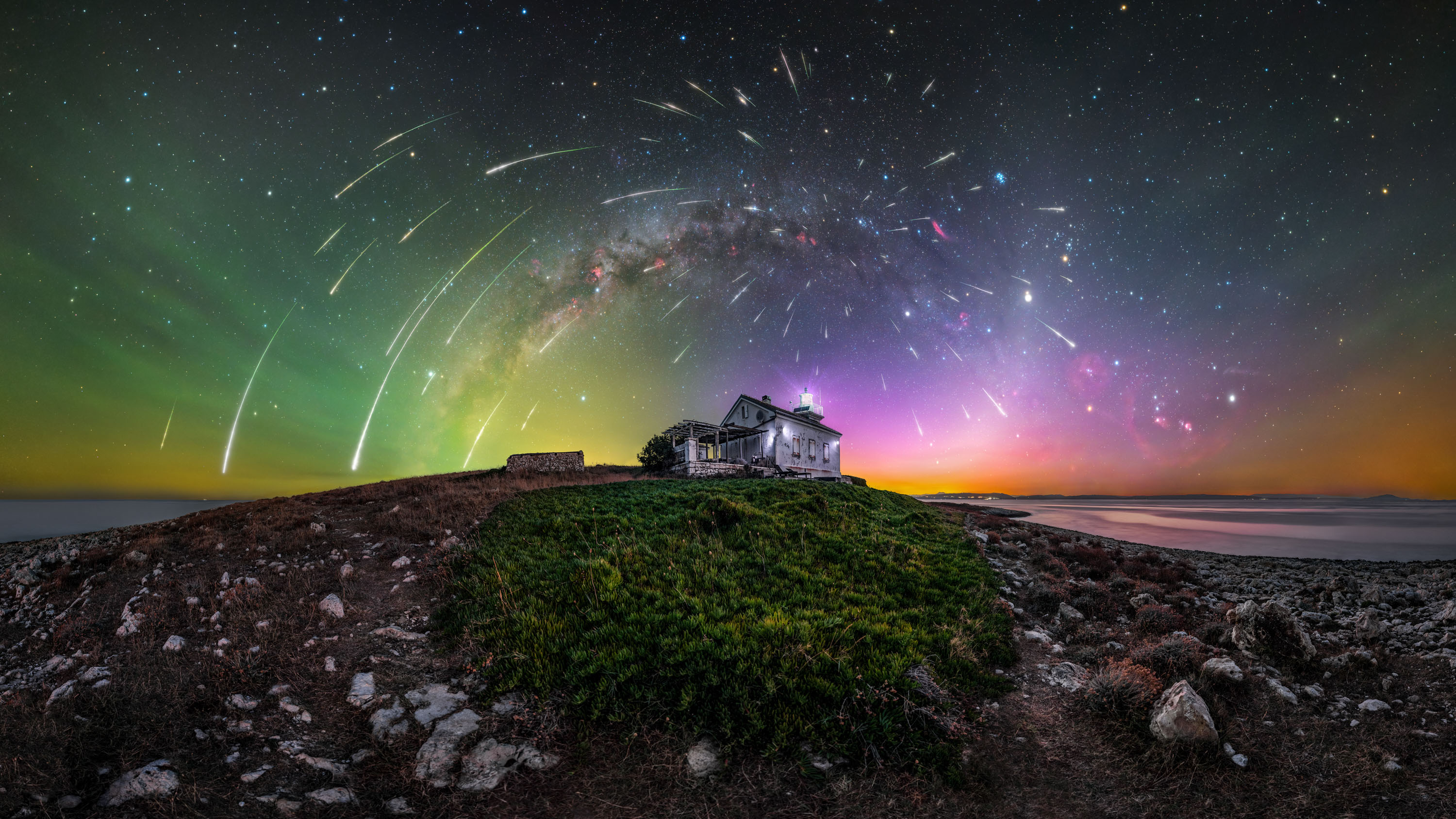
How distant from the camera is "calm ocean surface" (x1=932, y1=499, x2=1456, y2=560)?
2506 cm

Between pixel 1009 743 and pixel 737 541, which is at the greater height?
pixel 737 541

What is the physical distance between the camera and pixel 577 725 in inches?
229

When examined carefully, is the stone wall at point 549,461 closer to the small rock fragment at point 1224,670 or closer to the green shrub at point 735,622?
the green shrub at point 735,622

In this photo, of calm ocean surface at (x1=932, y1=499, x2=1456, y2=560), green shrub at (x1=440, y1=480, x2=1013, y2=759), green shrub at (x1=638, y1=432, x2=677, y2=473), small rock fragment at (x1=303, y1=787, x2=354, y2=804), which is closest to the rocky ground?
small rock fragment at (x1=303, y1=787, x2=354, y2=804)

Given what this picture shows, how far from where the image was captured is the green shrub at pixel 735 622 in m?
5.85

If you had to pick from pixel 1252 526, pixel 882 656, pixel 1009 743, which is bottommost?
pixel 1252 526

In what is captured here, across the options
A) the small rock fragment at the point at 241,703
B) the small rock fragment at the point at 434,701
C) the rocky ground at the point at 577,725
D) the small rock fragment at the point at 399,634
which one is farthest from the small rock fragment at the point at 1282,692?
the small rock fragment at the point at 241,703

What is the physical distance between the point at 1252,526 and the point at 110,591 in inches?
2697

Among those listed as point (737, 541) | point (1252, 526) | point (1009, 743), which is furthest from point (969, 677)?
point (1252, 526)

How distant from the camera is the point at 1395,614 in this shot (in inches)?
382

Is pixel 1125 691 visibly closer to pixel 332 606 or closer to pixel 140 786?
pixel 140 786

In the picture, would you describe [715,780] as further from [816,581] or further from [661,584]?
[816,581]

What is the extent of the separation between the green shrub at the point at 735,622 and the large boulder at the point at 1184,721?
72.2 inches

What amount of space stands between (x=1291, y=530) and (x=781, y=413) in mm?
41811
